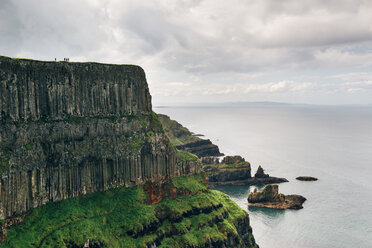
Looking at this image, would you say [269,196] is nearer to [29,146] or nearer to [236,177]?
[236,177]

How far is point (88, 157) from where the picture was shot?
59531 millimetres

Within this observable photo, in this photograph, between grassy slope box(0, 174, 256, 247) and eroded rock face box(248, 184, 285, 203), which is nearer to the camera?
grassy slope box(0, 174, 256, 247)

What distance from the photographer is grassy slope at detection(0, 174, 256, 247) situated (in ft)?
166

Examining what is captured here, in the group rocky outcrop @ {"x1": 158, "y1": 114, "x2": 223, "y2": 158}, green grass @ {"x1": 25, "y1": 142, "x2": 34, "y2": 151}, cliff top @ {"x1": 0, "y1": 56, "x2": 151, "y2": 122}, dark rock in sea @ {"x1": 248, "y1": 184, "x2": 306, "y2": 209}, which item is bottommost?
dark rock in sea @ {"x1": 248, "y1": 184, "x2": 306, "y2": 209}

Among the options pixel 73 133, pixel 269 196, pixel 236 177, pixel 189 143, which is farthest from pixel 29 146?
pixel 189 143

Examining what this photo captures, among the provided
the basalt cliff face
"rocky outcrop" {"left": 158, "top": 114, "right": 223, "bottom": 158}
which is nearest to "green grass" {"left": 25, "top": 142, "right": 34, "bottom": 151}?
the basalt cliff face

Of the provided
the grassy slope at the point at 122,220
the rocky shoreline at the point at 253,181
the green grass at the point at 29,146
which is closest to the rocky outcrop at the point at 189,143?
the rocky shoreline at the point at 253,181

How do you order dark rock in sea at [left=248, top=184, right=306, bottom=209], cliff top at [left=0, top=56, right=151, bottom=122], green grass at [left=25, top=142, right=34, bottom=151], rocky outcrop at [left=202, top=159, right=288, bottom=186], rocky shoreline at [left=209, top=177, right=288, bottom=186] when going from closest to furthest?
cliff top at [left=0, top=56, right=151, bottom=122] < green grass at [left=25, top=142, right=34, bottom=151] < dark rock in sea at [left=248, top=184, right=306, bottom=209] < rocky shoreline at [left=209, top=177, right=288, bottom=186] < rocky outcrop at [left=202, top=159, right=288, bottom=186]

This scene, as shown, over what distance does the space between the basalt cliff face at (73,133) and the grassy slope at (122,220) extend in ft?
6.50

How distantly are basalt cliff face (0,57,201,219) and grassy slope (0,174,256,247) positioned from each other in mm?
1980

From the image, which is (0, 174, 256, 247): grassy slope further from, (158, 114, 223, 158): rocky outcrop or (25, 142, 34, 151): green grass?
(158, 114, 223, 158): rocky outcrop

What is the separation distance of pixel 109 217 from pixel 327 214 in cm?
6691

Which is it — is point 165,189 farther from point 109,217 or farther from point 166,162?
point 109,217

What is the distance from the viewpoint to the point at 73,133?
190ft
